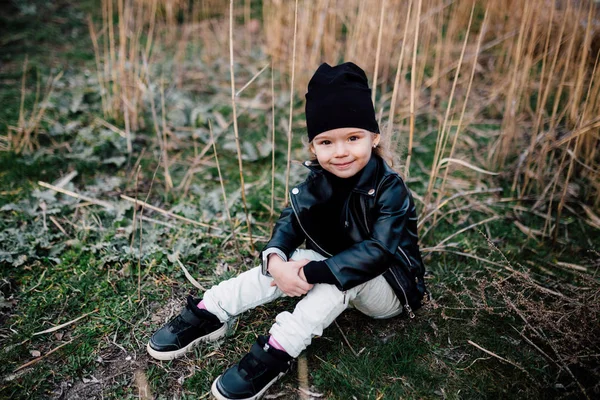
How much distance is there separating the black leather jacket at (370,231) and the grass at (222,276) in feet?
0.83

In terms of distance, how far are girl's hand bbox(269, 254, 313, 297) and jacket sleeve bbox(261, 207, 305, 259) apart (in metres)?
0.07

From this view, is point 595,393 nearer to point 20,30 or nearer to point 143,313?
point 143,313

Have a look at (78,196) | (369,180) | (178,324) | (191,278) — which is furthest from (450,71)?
(178,324)

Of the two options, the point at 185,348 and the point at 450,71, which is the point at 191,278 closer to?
the point at 185,348

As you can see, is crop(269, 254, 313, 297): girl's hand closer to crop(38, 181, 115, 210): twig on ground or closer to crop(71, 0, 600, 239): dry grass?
crop(71, 0, 600, 239): dry grass

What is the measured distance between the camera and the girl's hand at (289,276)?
1535mm

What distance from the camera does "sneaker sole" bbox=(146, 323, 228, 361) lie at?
1.63 meters

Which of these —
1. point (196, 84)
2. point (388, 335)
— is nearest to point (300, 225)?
point (388, 335)

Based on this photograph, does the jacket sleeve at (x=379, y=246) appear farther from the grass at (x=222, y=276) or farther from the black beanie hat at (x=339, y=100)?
the grass at (x=222, y=276)

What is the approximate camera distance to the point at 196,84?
11.8 ft

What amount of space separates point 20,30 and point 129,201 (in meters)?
2.72

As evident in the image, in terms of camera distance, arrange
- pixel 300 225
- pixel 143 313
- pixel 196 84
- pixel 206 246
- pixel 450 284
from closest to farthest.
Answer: pixel 300 225, pixel 143 313, pixel 450 284, pixel 206 246, pixel 196 84

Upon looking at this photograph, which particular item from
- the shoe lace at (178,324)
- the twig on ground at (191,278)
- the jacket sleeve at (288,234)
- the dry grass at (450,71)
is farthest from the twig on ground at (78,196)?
the jacket sleeve at (288,234)

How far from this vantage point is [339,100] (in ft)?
4.81
